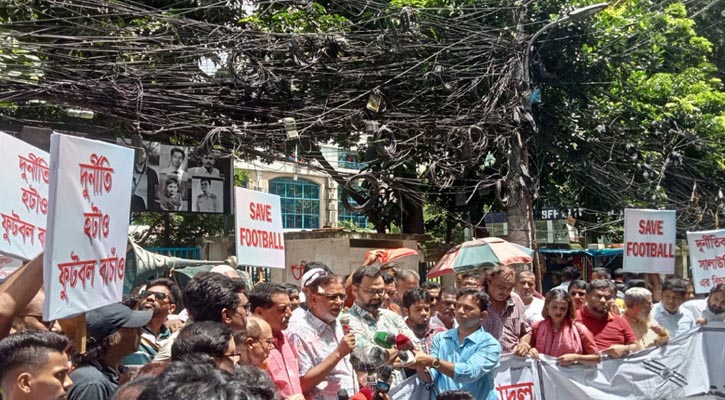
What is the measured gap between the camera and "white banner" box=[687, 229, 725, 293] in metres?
10.1

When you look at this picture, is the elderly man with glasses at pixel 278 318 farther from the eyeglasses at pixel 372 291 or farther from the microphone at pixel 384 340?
the eyeglasses at pixel 372 291

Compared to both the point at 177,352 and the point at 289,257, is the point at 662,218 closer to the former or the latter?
the point at 289,257

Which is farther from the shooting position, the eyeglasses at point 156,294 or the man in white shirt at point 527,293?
the man in white shirt at point 527,293

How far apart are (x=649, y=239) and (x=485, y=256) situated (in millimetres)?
1991

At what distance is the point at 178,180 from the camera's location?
45.7 ft

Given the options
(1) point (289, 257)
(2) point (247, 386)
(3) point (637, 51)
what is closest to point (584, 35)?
(3) point (637, 51)

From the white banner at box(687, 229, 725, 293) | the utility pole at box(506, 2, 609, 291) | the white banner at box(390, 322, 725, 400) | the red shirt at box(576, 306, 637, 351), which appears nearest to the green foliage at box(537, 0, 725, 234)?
the utility pole at box(506, 2, 609, 291)

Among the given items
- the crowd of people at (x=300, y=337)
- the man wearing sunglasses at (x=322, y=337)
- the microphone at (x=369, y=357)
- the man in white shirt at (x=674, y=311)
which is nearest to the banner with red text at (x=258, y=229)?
the crowd of people at (x=300, y=337)

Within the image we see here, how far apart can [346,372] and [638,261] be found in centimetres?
596

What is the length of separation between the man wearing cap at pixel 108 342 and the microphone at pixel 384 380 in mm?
1207

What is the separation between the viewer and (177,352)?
3045mm

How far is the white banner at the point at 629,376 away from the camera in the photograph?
23.5 feet

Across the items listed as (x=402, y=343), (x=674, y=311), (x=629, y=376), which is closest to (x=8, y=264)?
(x=402, y=343)

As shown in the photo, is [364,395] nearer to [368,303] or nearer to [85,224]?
[368,303]
